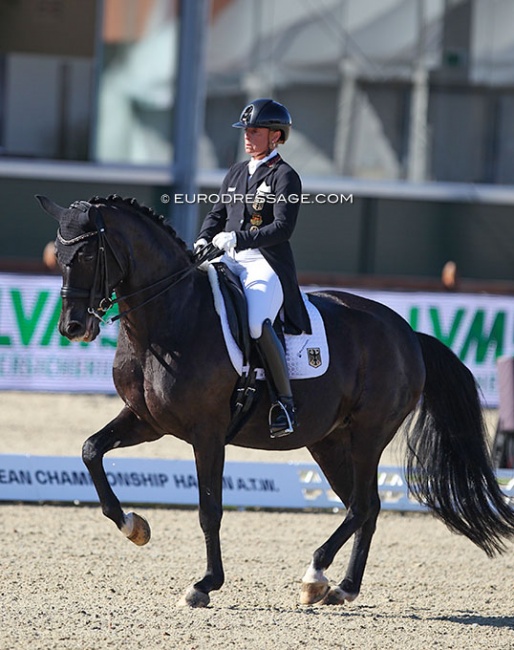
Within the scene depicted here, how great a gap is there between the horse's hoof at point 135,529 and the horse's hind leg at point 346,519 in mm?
814

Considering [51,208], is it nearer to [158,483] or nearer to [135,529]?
[135,529]

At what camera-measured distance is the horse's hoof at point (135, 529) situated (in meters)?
5.68

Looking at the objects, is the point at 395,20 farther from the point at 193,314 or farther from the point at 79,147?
the point at 193,314

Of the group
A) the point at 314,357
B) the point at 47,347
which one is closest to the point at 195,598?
the point at 314,357

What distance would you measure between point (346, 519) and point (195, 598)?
3.21 feet

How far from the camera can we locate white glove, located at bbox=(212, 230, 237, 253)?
225 inches

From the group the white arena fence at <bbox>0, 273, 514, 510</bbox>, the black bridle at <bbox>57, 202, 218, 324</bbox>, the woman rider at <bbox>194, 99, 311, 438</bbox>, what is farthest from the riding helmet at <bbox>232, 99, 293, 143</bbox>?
the white arena fence at <bbox>0, 273, 514, 510</bbox>

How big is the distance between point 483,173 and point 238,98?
4.45 meters

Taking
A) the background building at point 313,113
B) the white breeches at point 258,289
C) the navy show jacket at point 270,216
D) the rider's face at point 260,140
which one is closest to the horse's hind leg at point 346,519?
the navy show jacket at point 270,216

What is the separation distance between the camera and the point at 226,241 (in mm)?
5730

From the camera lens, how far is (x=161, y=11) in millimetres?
19656

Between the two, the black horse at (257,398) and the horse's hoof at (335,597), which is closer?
the black horse at (257,398)

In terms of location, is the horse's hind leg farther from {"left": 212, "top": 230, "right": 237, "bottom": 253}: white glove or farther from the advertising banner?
the advertising banner

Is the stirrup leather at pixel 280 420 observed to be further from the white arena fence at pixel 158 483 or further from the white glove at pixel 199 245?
the white arena fence at pixel 158 483
